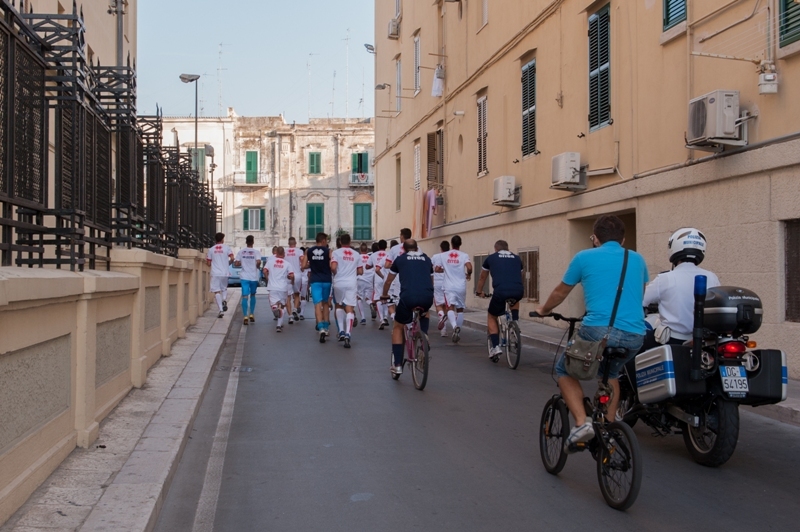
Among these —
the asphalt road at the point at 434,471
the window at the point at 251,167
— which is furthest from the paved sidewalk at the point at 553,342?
the window at the point at 251,167

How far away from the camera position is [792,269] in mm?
10602

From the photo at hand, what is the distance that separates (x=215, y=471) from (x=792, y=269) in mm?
7441

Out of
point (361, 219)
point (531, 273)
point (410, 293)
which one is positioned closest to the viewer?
point (410, 293)

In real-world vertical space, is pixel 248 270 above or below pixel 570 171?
below

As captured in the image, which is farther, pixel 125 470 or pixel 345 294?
pixel 345 294

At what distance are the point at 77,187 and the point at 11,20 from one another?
210cm

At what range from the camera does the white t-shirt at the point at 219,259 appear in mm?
21266

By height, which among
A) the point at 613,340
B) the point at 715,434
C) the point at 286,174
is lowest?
the point at 715,434

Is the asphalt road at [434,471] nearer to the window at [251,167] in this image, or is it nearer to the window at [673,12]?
the window at [673,12]

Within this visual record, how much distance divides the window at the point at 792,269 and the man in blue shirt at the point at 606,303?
546cm

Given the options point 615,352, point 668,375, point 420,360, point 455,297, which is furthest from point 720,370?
point 455,297

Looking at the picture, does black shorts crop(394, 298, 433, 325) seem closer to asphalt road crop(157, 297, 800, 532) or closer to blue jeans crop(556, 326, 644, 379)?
asphalt road crop(157, 297, 800, 532)

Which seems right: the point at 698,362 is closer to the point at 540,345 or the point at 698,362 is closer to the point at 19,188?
the point at 19,188

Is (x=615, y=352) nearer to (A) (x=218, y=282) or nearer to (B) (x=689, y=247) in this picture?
(B) (x=689, y=247)
